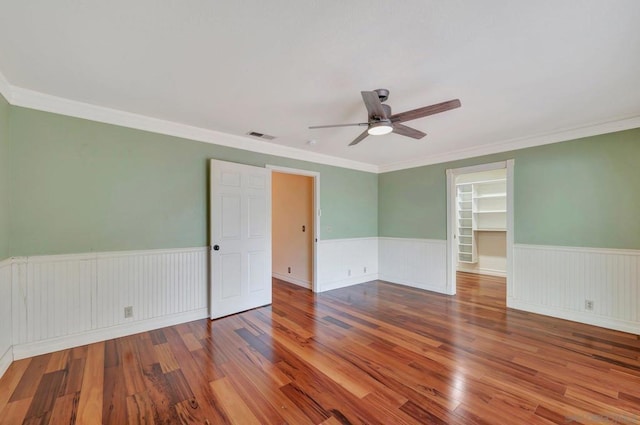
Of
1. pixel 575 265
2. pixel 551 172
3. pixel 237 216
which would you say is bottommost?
pixel 575 265

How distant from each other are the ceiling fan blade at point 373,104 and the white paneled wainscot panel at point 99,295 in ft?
9.22

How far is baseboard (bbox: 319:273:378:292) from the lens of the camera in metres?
5.05

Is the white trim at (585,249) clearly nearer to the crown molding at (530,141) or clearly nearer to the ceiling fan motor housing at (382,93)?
the crown molding at (530,141)

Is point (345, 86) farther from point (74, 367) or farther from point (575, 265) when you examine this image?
point (575, 265)

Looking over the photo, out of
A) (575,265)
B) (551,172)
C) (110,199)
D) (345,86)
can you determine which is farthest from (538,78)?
(110,199)

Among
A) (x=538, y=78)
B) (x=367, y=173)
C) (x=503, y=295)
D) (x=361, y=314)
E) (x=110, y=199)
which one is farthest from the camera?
(x=367, y=173)

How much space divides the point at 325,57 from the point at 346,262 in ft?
13.3

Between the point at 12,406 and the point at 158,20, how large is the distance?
9.31 feet

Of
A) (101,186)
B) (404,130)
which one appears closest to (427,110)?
(404,130)

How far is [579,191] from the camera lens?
3559 mm

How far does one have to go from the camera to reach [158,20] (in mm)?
1663

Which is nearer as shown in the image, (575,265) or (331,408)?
(331,408)

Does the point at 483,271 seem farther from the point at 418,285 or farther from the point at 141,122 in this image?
the point at 141,122

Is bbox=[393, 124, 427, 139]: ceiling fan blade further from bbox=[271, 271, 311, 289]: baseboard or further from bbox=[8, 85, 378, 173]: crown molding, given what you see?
bbox=[271, 271, 311, 289]: baseboard
